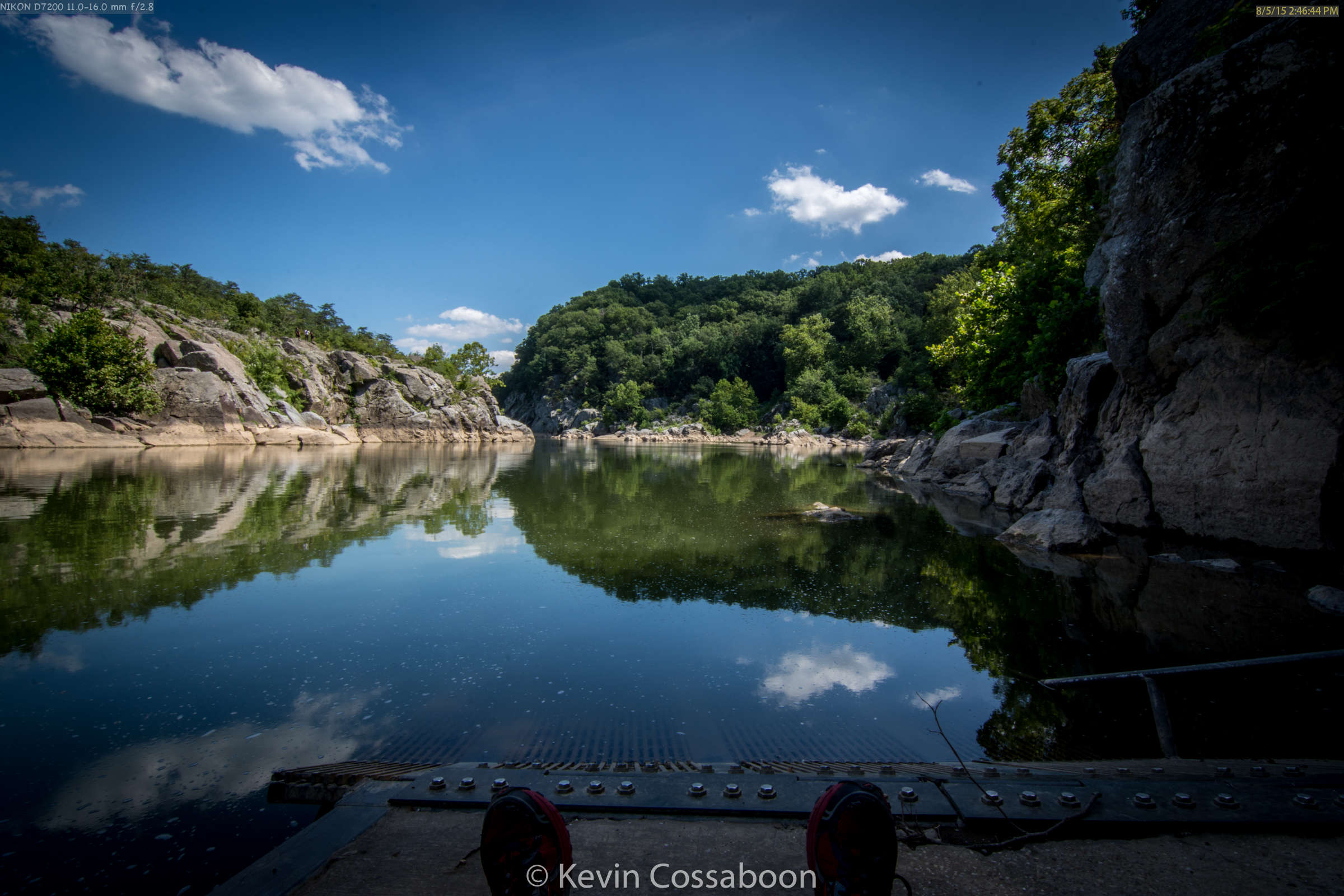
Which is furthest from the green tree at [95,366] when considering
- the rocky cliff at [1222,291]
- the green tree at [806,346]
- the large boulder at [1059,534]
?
the green tree at [806,346]

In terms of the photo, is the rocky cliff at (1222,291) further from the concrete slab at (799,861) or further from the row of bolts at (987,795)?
the concrete slab at (799,861)

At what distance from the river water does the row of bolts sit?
134 cm

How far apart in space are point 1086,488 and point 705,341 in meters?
74.4

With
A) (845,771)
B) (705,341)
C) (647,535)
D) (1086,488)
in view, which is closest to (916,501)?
(1086,488)

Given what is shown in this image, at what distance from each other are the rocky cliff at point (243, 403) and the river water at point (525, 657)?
77.5 ft

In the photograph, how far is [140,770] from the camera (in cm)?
371

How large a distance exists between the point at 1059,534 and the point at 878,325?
66.1m

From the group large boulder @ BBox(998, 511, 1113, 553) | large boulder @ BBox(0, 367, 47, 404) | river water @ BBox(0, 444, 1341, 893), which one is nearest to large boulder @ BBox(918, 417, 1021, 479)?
large boulder @ BBox(998, 511, 1113, 553)

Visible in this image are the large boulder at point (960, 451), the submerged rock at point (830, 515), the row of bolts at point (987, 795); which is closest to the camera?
the row of bolts at point (987, 795)

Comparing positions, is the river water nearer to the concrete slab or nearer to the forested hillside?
the concrete slab

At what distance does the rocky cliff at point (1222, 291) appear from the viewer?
8.99 metres

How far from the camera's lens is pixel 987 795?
2654 mm

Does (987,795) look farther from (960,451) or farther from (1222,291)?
(960,451)

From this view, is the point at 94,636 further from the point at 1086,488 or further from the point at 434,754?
the point at 1086,488
